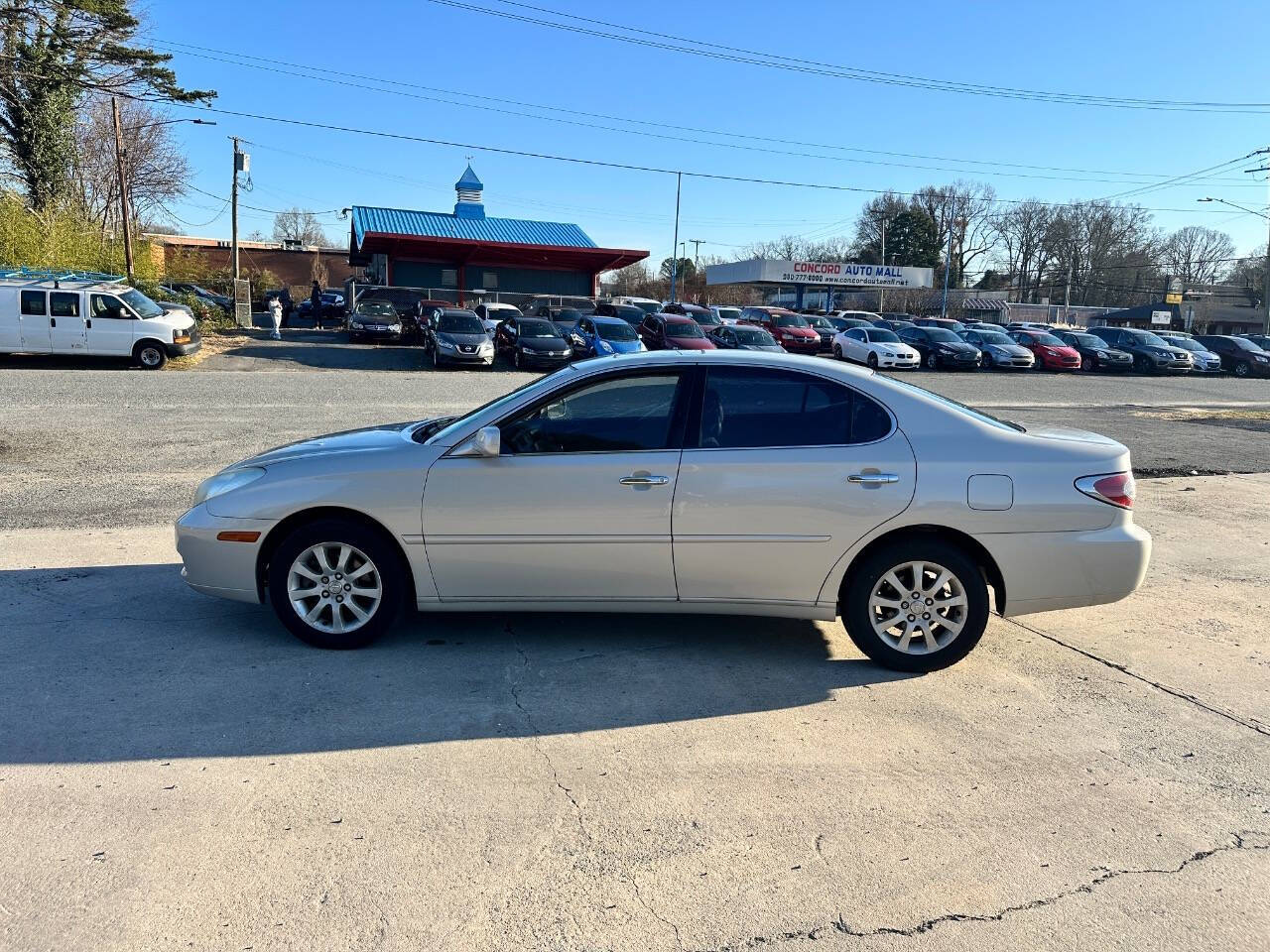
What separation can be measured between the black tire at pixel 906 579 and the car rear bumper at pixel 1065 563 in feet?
0.53

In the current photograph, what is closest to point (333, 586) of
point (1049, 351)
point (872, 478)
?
point (872, 478)

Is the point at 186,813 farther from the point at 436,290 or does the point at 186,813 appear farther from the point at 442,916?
the point at 436,290

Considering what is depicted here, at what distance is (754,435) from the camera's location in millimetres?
4590

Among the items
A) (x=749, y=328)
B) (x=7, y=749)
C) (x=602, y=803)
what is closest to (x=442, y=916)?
(x=602, y=803)

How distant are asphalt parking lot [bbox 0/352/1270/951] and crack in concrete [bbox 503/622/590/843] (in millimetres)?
16

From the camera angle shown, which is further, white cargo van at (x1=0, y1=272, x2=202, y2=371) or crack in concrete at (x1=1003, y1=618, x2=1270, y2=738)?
white cargo van at (x1=0, y1=272, x2=202, y2=371)

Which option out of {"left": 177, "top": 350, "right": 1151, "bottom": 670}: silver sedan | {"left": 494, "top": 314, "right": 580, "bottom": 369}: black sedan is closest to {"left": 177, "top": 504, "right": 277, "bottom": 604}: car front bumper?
{"left": 177, "top": 350, "right": 1151, "bottom": 670}: silver sedan

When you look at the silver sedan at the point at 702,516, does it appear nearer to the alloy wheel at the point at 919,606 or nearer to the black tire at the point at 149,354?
the alloy wheel at the point at 919,606

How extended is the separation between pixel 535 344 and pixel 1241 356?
2858 centimetres

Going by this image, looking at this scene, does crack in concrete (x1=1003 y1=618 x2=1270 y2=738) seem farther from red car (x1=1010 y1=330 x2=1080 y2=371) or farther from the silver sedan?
red car (x1=1010 y1=330 x2=1080 y2=371)

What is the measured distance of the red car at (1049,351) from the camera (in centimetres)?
3334

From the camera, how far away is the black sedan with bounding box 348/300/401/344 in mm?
30953

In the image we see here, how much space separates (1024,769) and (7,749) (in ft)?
13.3

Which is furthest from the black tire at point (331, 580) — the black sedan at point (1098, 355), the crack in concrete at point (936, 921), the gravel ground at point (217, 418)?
the black sedan at point (1098, 355)
